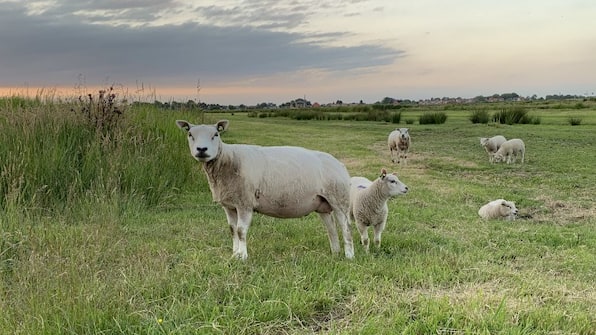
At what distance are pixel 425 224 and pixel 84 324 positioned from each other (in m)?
6.15

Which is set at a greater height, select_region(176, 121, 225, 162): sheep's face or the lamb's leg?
select_region(176, 121, 225, 162): sheep's face

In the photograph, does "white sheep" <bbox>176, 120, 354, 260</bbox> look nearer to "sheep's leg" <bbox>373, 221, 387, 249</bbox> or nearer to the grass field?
the grass field

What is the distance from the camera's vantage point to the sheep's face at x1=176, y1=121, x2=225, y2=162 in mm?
5641

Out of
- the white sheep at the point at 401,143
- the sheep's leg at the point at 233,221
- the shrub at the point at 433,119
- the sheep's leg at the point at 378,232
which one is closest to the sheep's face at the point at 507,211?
the sheep's leg at the point at 378,232

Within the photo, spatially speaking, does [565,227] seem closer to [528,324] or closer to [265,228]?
[265,228]

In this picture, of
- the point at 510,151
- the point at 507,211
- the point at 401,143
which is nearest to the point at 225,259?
the point at 507,211

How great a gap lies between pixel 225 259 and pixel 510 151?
48.7ft

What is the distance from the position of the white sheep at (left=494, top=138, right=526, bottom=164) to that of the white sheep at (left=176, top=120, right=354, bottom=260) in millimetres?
13250

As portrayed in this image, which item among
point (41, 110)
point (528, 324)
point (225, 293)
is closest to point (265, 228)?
point (225, 293)

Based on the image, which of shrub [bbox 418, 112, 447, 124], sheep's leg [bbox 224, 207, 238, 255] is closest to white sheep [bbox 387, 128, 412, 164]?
sheep's leg [bbox 224, 207, 238, 255]

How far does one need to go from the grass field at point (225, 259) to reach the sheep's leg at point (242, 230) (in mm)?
163

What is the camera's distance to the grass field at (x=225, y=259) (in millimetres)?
3953

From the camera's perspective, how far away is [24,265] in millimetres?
4664

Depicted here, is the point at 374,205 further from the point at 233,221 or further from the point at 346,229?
the point at 233,221
